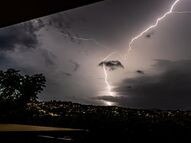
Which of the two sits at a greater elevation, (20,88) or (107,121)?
(20,88)

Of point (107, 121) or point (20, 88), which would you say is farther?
point (20, 88)

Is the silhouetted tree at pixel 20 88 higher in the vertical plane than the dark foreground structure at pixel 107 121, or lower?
higher

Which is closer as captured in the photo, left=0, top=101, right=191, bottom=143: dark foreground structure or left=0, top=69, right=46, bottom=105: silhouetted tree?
left=0, top=101, right=191, bottom=143: dark foreground structure

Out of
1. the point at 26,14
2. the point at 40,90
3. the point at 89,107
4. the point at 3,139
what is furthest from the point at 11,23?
the point at 89,107

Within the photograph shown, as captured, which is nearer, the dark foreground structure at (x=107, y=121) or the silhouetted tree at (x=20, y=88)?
the dark foreground structure at (x=107, y=121)

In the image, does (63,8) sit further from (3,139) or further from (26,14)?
(3,139)
